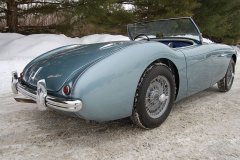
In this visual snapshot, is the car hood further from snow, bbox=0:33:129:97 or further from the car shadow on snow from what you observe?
snow, bbox=0:33:129:97

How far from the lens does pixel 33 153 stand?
1.60 metres

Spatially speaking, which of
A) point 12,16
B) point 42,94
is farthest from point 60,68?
point 12,16

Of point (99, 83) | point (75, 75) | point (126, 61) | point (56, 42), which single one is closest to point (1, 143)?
point (75, 75)

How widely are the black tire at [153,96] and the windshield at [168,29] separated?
1199 millimetres

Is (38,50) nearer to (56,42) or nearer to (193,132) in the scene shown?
(56,42)

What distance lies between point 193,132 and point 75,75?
131cm

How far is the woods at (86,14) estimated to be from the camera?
24.7 ft

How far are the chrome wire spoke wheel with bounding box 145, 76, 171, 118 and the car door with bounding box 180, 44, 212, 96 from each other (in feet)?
1.36

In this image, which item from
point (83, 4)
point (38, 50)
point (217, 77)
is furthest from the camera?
point (83, 4)

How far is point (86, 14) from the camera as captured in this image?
7344 mm

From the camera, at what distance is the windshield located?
2849 mm

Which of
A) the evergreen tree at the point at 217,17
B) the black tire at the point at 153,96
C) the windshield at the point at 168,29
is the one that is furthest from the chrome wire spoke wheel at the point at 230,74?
the evergreen tree at the point at 217,17

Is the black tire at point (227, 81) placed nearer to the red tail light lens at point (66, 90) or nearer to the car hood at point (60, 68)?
the car hood at point (60, 68)

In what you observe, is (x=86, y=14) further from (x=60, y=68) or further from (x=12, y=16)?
(x=60, y=68)
